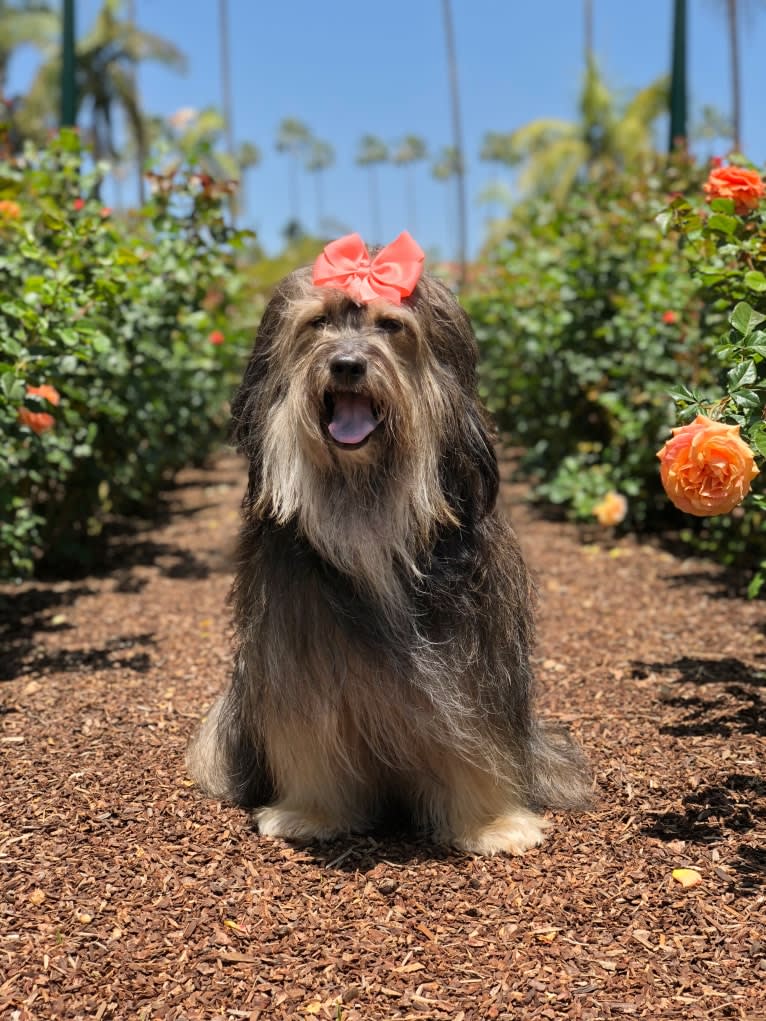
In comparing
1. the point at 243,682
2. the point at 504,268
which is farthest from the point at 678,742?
the point at 504,268

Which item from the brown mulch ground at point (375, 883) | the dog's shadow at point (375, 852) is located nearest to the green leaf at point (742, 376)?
the brown mulch ground at point (375, 883)

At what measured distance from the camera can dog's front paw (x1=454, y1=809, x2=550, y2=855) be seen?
304cm

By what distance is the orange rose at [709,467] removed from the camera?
2.57 m

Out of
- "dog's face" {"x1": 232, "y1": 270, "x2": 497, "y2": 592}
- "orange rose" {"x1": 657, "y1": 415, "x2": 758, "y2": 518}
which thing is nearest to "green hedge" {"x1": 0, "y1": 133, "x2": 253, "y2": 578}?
"dog's face" {"x1": 232, "y1": 270, "x2": 497, "y2": 592}

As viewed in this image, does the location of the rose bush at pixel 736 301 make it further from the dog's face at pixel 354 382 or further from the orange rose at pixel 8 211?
the orange rose at pixel 8 211

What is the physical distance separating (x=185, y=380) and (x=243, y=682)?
5.61 metres

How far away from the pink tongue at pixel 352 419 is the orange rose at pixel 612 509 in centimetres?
460

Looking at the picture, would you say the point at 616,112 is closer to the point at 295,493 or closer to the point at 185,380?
the point at 185,380

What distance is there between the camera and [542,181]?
103 feet

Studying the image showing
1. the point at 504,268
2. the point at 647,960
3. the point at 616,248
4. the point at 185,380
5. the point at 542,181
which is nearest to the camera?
the point at 647,960

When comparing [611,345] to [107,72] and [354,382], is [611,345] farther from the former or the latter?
[107,72]

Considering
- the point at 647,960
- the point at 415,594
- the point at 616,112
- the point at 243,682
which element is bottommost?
the point at 647,960

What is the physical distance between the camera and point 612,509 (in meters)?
6.96

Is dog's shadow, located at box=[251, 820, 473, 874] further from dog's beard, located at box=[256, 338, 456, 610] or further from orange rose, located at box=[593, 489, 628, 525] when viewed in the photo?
orange rose, located at box=[593, 489, 628, 525]
